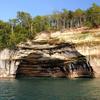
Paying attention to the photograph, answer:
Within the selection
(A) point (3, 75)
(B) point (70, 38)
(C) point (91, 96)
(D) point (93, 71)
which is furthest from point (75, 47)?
(C) point (91, 96)

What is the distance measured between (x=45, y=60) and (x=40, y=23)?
11167 millimetres

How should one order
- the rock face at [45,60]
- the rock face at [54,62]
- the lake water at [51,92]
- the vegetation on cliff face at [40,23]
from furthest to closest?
the vegetation on cliff face at [40,23] < the rock face at [45,60] < the rock face at [54,62] < the lake water at [51,92]

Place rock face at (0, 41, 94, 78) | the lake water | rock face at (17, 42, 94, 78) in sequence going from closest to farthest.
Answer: the lake water
rock face at (17, 42, 94, 78)
rock face at (0, 41, 94, 78)

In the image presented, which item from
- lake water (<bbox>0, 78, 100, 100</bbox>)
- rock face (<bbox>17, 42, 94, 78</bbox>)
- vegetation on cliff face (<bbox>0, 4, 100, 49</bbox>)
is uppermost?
vegetation on cliff face (<bbox>0, 4, 100, 49</bbox>)

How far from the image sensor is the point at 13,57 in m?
79.8

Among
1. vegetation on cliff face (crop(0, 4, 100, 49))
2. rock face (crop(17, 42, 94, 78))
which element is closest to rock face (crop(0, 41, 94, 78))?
rock face (crop(17, 42, 94, 78))

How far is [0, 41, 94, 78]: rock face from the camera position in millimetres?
77750

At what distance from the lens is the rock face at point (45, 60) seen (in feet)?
255

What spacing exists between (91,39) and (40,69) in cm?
1718

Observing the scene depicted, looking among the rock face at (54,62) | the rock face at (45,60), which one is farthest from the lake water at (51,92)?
the rock face at (45,60)

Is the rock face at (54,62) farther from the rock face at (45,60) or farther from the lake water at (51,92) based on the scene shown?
the lake water at (51,92)

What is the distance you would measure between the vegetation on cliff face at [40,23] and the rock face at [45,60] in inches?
98.9

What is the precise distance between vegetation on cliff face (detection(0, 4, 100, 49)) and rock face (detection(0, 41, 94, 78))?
2.51 meters

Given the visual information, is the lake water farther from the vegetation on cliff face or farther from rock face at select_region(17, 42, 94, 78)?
the vegetation on cliff face
